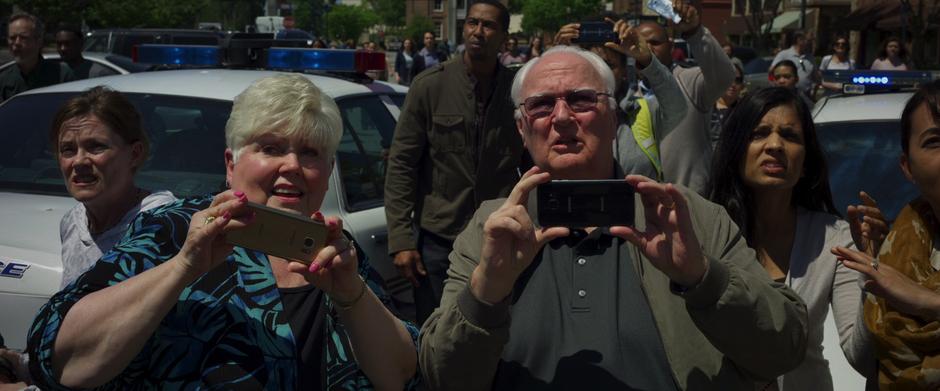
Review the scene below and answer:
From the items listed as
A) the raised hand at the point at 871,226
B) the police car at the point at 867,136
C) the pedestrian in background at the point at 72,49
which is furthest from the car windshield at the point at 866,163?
the pedestrian in background at the point at 72,49

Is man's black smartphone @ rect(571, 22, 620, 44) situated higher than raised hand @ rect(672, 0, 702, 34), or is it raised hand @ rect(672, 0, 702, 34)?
raised hand @ rect(672, 0, 702, 34)

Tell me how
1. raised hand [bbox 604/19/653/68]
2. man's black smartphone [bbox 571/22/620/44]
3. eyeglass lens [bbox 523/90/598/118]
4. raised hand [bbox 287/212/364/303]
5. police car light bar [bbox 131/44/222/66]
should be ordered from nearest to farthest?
raised hand [bbox 287/212/364/303] < eyeglass lens [bbox 523/90/598/118] < raised hand [bbox 604/19/653/68] < man's black smartphone [bbox 571/22/620/44] < police car light bar [bbox 131/44/222/66]

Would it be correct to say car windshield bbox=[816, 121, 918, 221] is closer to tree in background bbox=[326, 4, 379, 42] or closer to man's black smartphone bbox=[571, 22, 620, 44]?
man's black smartphone bbox=[571, 22, 620, 44]

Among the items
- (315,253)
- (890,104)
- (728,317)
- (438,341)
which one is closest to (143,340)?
(315,253)

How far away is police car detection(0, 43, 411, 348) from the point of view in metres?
4.56

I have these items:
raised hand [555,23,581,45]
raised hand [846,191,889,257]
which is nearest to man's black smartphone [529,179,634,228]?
raised hand [846,191,889,257]

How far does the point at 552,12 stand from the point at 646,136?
99.8 metres

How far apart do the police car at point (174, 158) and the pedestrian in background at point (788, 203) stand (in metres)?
2.25

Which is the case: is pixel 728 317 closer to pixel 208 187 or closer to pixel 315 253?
pixel 315 253

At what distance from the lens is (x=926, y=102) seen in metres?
3.17

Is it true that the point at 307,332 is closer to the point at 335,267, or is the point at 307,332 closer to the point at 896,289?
the point at 335,267

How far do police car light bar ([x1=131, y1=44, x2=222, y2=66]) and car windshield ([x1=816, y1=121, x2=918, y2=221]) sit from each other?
146 inches

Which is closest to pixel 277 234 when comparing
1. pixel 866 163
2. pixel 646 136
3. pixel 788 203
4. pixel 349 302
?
pixel 349 302

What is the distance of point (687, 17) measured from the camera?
5.23 meters
